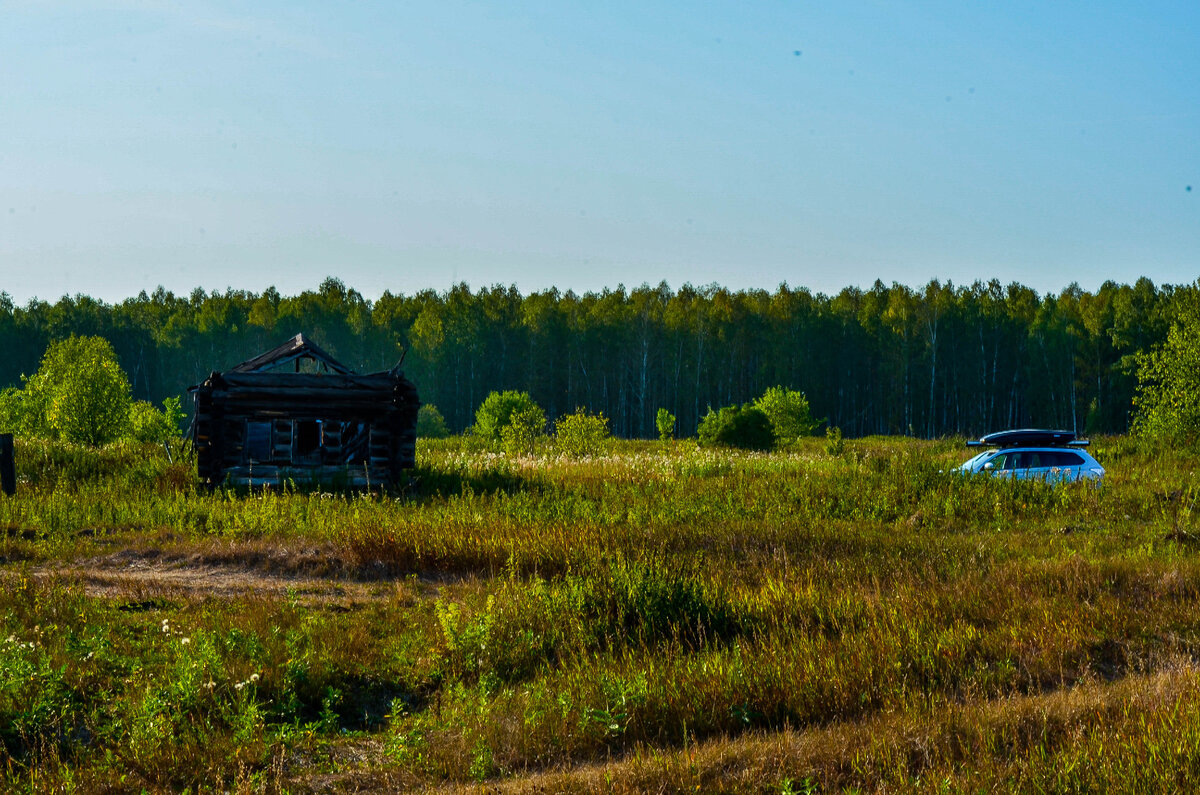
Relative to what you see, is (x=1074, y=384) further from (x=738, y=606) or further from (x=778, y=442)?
(x=738, y=606)

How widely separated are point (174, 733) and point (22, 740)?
1.04 meters

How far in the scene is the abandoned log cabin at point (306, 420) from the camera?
65.0 feet

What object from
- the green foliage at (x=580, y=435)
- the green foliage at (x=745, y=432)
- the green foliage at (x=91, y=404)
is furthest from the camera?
the green foliage at (x=745, y=432)

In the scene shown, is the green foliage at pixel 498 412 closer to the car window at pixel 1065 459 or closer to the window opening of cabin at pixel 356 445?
the window opening of cabin at pixel 356 445

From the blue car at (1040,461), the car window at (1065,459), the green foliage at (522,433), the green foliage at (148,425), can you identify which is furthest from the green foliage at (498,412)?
the car window at (1065,459)

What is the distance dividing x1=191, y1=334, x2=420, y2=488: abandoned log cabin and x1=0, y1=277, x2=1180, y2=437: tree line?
4752 cm

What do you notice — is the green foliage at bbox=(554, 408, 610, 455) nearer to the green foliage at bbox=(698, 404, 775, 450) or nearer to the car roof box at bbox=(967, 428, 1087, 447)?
the green foliage at bbox=(698, 404, 775, 450)

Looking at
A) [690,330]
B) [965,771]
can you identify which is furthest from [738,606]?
[690,330]

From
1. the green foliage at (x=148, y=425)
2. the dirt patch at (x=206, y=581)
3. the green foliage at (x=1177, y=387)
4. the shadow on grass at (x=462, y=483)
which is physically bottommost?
the dirt patch at (x=206, y=581)

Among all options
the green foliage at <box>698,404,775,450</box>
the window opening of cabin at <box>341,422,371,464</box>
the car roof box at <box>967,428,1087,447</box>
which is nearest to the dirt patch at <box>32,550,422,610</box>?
the window opening of cabin at <box>341,422,371,464</box>

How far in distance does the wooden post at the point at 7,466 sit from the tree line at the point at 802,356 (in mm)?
53295

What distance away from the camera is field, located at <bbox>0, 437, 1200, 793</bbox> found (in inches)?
201

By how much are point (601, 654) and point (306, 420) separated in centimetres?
1610

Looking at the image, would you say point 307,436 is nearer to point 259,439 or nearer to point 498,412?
point 259,439
